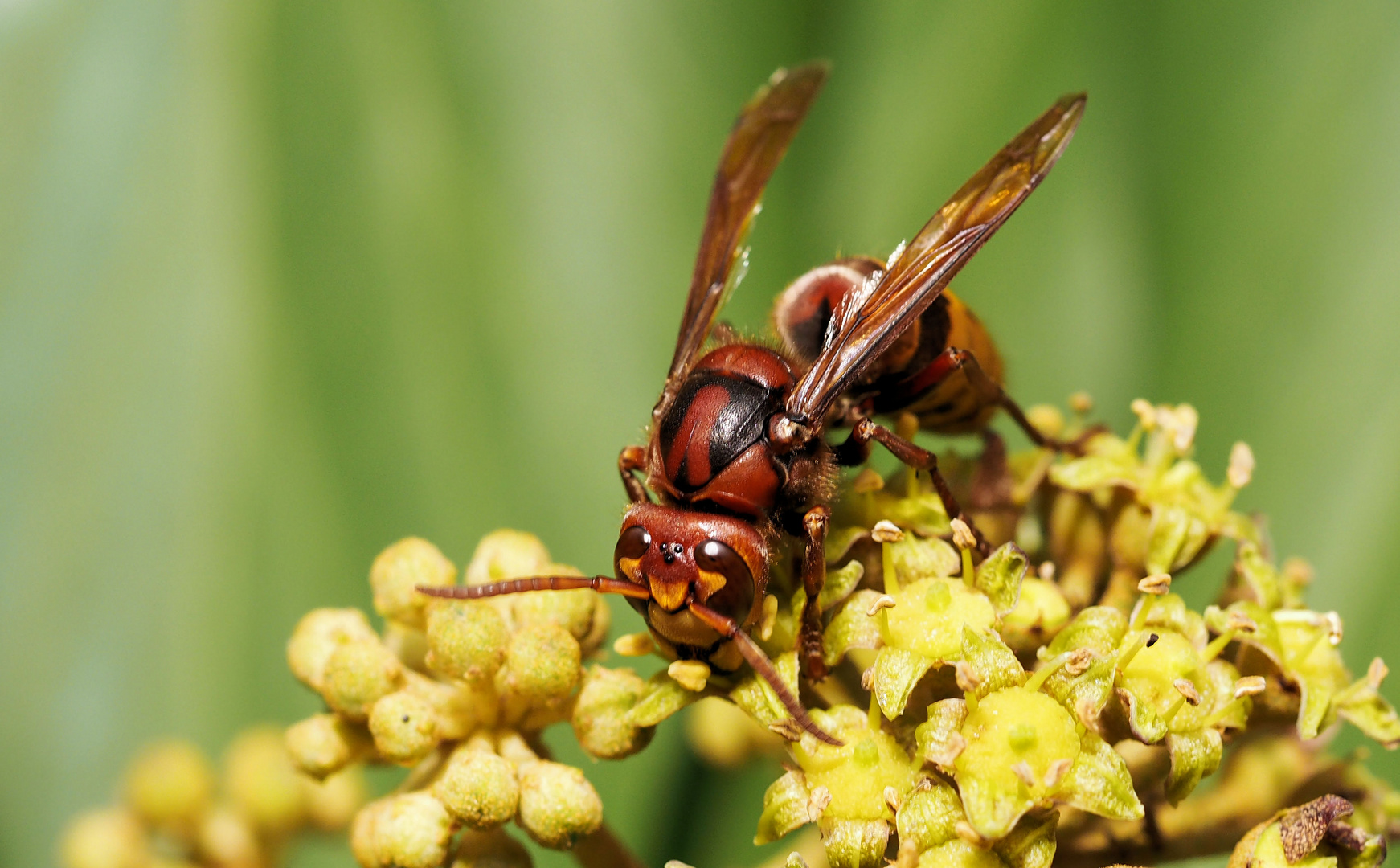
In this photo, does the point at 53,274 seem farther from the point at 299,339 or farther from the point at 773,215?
the point at 773,215

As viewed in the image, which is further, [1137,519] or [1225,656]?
[1137,519]

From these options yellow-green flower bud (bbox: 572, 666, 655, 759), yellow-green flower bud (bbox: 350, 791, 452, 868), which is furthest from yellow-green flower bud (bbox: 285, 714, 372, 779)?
yellow-green flower bud (bbox: 572, 666, 655, 759)

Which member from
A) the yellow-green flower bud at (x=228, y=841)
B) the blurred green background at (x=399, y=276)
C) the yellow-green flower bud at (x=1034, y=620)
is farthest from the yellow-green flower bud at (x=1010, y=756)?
the yellow-green flower bud at (x=228, y=841)


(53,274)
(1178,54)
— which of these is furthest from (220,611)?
(1178,54)

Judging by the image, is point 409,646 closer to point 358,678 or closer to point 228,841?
point 358,678

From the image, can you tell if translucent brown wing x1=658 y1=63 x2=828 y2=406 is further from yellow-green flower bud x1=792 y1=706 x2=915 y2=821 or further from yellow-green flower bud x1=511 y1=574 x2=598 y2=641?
yellow-green flower bud x1=792 y1=706 x2=915 y2=821

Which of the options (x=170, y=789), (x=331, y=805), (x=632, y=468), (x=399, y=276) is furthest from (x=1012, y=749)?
(x=399, y=276)

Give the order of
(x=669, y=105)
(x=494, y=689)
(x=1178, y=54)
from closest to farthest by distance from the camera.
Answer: (x=494, y=689), (x=1178, y=54), (x=669, y=105)
